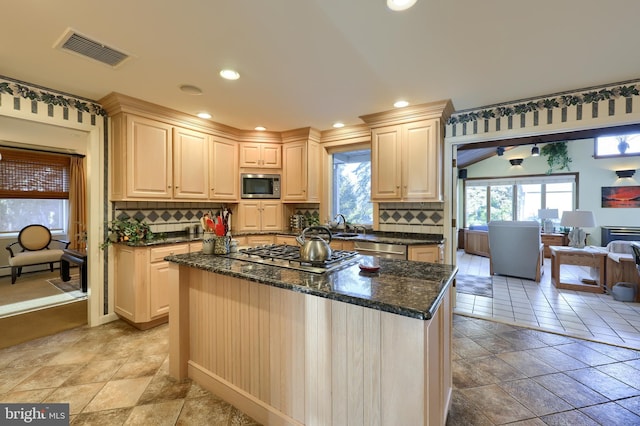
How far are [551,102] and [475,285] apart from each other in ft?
9.46

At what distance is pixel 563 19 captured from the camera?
1696 mm

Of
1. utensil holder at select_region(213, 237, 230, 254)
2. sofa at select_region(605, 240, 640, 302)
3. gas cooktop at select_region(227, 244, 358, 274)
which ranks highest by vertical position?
utensil holder at select_region(213, 237, 230, 254)

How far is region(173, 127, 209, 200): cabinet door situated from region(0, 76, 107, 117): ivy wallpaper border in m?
0.80

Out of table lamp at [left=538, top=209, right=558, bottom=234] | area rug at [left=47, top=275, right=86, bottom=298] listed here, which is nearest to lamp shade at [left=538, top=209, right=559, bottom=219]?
table lamp at [left=538, top=209, right=558, bottom=234]

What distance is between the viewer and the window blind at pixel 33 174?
204 inches

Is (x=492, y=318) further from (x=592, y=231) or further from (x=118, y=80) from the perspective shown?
(x=592, y=231)

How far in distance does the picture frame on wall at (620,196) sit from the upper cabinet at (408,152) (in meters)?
6.80

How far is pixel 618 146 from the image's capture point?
6.72 metres

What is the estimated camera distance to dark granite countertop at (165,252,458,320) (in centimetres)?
113

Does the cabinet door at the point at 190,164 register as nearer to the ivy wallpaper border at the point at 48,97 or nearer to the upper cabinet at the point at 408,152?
the ivy wallpaper border at the point at 48,97

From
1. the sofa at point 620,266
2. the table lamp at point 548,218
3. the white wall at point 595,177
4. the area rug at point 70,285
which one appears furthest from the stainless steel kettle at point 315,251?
the table lamp at point 548,218

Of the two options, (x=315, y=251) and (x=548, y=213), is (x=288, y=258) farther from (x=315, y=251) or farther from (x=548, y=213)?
(x=548, y=213)

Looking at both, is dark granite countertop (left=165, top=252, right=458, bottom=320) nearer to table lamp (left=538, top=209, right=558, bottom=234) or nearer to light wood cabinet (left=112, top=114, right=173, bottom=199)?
light wood cabinet (left=112, top=114, right=173, bottom=199)

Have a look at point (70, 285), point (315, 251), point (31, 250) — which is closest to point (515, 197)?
point (315, 251)
